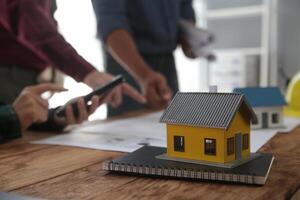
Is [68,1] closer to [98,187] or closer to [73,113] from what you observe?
[73,113]

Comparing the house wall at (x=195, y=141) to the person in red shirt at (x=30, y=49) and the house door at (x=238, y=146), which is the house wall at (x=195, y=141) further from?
the person in red shirt at (x=30, y=49)

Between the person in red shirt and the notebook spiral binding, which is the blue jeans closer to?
the person in red shirt

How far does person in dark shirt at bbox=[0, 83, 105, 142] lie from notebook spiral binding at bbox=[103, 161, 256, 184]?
1.02 feet

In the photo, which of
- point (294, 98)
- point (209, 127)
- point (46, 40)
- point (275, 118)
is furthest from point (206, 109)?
point (294, 98)

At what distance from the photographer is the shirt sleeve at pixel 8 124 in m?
0.75

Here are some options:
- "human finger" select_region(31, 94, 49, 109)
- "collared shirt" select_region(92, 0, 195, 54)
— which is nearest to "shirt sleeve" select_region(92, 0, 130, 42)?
"collared shirt" select_region(92, 0, 195, 54)

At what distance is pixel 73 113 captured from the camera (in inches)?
33.5

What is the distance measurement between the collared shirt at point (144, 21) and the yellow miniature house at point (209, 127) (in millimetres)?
769

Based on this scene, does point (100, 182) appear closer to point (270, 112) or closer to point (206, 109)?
point (206, 109)

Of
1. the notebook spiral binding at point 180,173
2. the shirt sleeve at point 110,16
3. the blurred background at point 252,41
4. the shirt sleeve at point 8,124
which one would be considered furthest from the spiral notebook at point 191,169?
the blurred background at point 252,41

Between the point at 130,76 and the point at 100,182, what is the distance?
0.96 meters

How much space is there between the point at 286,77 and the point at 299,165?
6.29 ft

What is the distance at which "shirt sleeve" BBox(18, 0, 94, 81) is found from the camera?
999 millimetres

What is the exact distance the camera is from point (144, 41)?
4.66 feet
